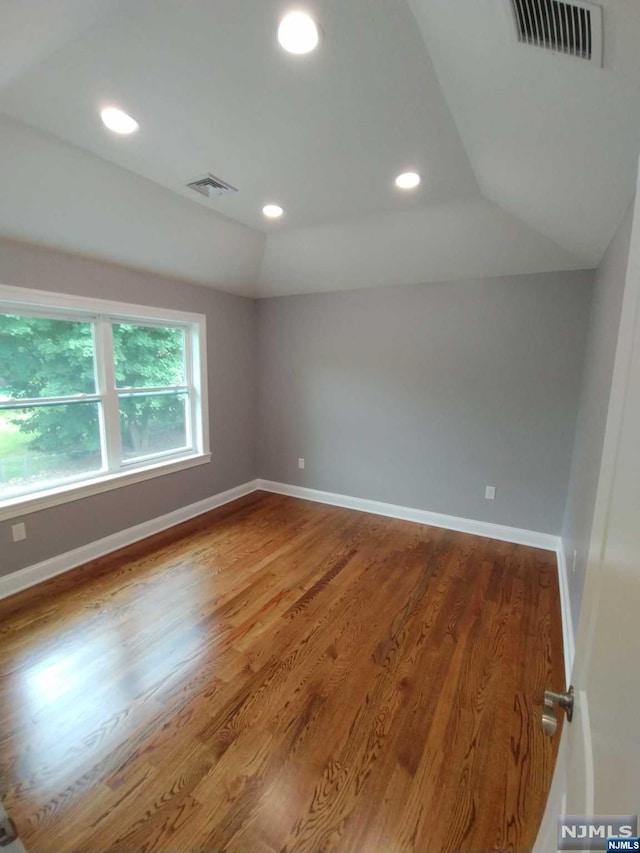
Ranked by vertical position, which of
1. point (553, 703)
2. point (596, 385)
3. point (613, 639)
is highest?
point (596, 385)

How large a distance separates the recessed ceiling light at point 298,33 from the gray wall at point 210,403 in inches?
83.2

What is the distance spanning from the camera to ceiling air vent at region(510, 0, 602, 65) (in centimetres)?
91

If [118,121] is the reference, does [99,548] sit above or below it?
below

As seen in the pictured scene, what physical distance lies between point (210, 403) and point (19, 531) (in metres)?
1.91

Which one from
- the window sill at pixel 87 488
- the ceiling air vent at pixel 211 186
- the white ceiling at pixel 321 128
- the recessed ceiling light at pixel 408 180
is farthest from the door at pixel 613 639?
the window sill at pixel 87 488

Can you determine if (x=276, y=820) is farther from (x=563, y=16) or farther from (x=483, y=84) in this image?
(x=483, y=84)

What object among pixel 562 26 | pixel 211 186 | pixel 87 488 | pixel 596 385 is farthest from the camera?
pixel 87 488

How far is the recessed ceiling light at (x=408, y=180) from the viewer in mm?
2113

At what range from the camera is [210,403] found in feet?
12.8

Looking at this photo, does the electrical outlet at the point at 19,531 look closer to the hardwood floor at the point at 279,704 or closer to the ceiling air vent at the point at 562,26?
the hardwood floor at the point at 279,704

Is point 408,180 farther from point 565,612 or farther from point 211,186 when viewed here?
point 565,612

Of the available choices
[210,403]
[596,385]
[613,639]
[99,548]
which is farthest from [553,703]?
[210,403]

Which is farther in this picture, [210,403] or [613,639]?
[210,403]

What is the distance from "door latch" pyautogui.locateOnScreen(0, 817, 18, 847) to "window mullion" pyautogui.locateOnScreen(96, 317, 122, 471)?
2.56 m
